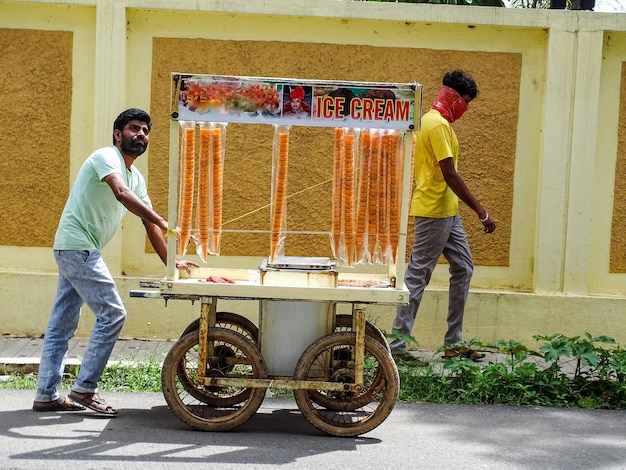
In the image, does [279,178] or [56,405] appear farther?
[56,405]

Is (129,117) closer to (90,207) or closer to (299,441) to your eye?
(90,207)

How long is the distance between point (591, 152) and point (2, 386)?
4.96m

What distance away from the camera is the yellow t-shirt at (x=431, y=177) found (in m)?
7.23

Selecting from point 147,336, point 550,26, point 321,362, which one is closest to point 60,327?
point 321,362

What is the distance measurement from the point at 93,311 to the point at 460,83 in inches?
125

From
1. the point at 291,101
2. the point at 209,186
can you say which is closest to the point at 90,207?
the point at 209,186

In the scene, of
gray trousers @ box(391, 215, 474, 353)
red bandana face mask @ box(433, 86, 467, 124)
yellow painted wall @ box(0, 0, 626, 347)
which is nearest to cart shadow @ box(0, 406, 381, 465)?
gray trousers @ box(391, 215, 474, 353)

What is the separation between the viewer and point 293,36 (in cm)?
823

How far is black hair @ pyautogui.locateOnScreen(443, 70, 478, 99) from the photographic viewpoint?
727 centimetres

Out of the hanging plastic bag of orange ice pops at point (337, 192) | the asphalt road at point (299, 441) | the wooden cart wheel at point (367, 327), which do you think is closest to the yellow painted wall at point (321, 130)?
the asphalt road at point (299, 441)

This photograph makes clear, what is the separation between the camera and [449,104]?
7.33 metres

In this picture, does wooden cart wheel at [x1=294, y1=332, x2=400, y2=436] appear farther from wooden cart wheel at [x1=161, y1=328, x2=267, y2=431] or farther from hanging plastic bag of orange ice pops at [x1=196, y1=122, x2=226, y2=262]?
hanging plastic bag of orange ice pops at [x1=196, y1=122, x2=226, y2=262]

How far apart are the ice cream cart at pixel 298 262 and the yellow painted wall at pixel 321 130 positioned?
242cm

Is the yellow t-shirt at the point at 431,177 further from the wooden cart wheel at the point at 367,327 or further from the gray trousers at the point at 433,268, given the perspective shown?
the wooden cart wheel at the point at 367,327
